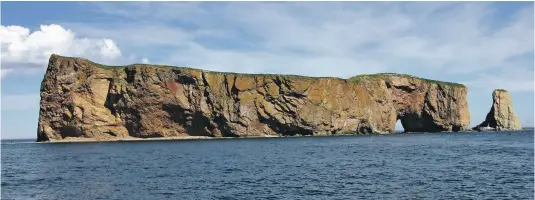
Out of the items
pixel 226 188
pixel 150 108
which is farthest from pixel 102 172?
pixel 150 108

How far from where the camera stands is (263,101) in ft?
429

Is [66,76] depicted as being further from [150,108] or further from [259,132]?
[259,132]

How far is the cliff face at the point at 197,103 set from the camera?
11844 cm

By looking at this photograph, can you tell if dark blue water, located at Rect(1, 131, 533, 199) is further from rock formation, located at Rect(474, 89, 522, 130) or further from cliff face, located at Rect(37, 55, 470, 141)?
rock formation, located at Rect(474, 89, 522, 130)

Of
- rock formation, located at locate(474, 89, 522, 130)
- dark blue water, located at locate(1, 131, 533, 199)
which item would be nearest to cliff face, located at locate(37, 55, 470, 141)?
rock formation, located at locate(474, 89, 522, 130)

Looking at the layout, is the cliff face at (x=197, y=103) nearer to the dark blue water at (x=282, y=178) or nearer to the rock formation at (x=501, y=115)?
the rock formation at (x=501, y=115)

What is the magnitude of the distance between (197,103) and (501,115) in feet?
348

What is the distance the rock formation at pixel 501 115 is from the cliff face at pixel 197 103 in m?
40.2

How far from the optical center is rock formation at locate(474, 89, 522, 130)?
6368 inches

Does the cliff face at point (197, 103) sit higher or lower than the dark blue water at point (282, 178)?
higher

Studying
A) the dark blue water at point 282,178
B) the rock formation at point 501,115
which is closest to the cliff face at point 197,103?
the rock formation at point 501,115

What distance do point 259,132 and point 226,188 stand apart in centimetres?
9418

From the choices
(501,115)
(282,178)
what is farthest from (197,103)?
(501,115)

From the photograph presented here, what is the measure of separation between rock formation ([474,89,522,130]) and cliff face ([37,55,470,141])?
132 ft
